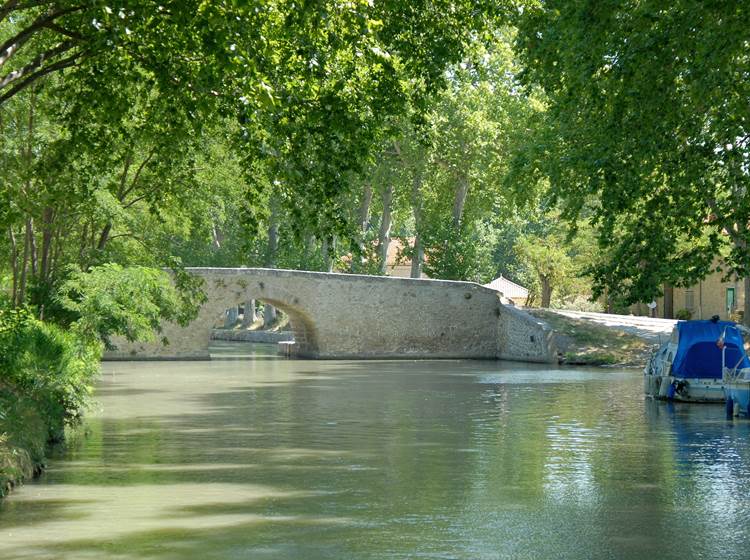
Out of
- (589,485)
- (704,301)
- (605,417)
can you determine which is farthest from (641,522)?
(704,301)

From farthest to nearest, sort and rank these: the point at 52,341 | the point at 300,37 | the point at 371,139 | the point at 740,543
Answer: the point at 52,341 → the point at 371,139 → the point at 300,37 → the point at 740,543

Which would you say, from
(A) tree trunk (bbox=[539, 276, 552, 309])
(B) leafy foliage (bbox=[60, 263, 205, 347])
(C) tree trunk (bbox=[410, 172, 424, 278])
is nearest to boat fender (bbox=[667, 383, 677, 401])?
(B) leafy foliage (bbox=[60, 263, 205, 347])

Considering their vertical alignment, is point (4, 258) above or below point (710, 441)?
above

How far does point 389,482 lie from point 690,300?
165 ft

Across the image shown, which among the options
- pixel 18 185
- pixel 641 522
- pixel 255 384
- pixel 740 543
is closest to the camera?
pixel 740 543

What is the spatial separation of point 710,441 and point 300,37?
30.3ft

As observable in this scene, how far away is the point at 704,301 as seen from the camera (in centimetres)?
6012

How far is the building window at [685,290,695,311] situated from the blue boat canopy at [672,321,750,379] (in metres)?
36.4

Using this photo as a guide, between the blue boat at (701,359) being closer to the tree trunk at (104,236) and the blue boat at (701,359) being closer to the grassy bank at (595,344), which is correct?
the tree trunk at (104,236)

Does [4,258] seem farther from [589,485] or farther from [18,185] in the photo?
[589,485]

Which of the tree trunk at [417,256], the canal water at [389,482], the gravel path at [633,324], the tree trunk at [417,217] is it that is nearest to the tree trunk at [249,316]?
the tree trunk at [417,256]

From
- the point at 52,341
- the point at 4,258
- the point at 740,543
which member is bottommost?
the point at 740,543

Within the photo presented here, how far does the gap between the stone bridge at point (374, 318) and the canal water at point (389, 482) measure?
16.5 metres

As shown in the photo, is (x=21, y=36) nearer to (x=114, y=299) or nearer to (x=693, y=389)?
(x=114, y=299)
